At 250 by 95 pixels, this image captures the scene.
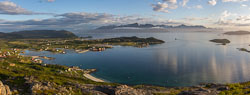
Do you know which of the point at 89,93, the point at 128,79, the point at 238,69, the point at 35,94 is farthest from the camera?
the point at 238,69

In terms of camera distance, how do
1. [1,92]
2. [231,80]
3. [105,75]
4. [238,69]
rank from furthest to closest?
1. [238,69]
2. [105,75]
3. [231,80]
4. [1,92]

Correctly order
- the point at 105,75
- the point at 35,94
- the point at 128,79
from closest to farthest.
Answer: the point at 35,94 < the point at 128,79 < the point at 105,75

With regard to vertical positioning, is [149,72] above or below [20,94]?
below

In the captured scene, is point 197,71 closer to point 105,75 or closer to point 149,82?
point 149,82

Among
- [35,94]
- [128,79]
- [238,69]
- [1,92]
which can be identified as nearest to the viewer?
[1,92]

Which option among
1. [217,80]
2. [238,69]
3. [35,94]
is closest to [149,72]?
[217,80]

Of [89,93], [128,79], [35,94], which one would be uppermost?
[35,94]

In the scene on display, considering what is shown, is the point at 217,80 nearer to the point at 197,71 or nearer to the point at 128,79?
the point at 197,71

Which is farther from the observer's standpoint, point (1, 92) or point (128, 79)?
point (128, 79)

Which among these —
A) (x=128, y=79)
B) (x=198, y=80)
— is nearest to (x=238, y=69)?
(x=198, y=80)
